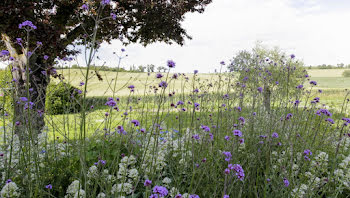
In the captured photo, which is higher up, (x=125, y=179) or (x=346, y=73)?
(x=346, y=73)

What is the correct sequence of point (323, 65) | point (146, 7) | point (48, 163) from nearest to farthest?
point (48, 163) → point (146, 7) → point (323, 65)

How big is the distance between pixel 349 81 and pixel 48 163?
49.2m

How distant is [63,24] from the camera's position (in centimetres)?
712

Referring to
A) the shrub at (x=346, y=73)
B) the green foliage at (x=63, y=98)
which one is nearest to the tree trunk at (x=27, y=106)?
the green foliage at (x=63, y=98)

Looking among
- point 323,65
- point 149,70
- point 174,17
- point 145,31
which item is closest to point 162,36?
point 145,31

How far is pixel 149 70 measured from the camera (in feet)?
10.9

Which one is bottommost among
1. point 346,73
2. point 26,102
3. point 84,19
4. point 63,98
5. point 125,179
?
point 125,179

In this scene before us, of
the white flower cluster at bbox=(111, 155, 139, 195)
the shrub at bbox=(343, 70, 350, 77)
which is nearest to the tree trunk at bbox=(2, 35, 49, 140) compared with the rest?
the white flower cluster at bbox=(111, 155, 139, 195)

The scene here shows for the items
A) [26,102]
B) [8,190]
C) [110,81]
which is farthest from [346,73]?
[8,190]

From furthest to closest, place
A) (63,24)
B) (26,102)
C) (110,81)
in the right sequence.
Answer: (110,81) → (63,24) → (26,102)

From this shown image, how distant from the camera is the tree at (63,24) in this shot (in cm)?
552

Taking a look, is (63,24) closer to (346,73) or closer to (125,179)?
(125,179)

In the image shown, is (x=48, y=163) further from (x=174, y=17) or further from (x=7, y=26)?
(x=174, y=17)

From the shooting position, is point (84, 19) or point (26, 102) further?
point (84, 19)
